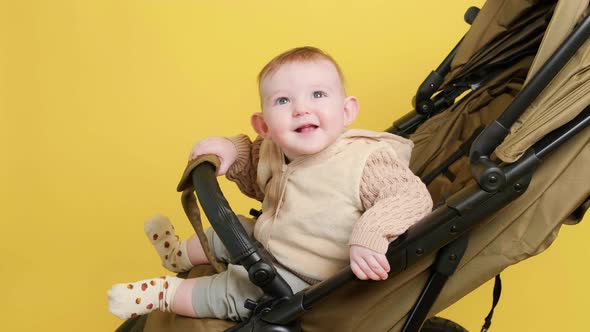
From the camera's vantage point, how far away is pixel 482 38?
199 centimetres

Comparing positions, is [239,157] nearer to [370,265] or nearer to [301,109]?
[301,109]

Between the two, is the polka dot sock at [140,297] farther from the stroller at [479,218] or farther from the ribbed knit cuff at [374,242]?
the ribbed knit cuff at [374,242]

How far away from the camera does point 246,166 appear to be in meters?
1.99

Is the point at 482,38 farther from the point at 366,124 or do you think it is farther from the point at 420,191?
the point at 366,124

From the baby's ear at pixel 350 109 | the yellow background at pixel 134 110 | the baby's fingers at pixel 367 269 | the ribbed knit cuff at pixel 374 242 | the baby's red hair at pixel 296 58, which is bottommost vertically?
the yellow background at pixel 134 110

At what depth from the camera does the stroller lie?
4.68 feet

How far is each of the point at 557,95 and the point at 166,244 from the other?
1.01 m

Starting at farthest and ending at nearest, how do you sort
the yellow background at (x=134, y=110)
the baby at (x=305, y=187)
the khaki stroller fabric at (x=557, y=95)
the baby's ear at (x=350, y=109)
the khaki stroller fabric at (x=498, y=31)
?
1. the yellow background at (x=134, y=110)
2. the khaki stroller fabric at (x=498, y=31)
3. the baby's ear at (x=350, y=109)
4. the baby at (x=305, y=187)
5. the khaki stroller fabric at (x=557, y=95)

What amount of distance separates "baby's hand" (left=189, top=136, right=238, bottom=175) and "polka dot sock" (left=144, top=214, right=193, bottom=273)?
20 centimetres

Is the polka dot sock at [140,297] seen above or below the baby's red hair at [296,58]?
below

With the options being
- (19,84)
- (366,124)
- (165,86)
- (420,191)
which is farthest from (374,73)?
(420,191)

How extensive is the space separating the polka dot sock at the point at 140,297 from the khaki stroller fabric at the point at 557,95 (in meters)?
0.77

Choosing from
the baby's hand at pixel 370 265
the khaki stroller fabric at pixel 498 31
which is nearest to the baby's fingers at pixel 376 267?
the baby's hand at pixel 370 265

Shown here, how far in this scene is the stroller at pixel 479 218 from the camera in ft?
4.68
